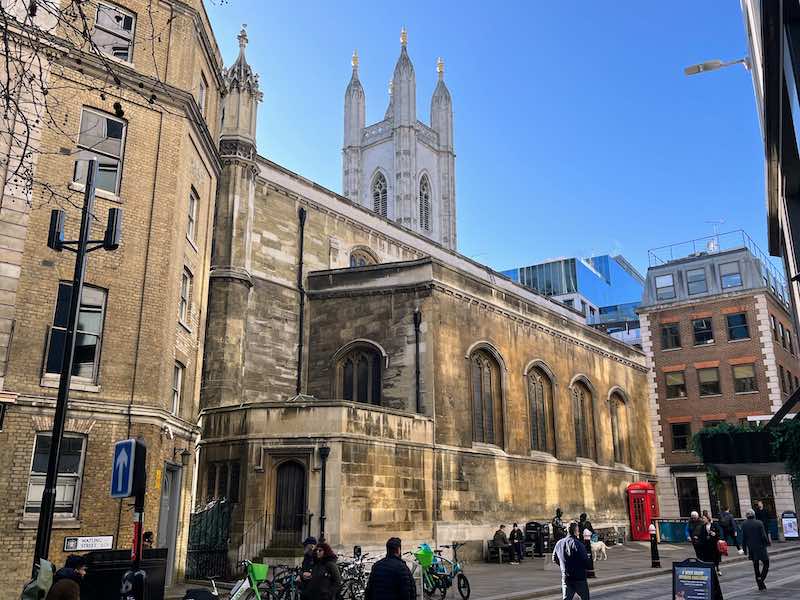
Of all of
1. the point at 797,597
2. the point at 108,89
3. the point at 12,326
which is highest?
the point at 108,89

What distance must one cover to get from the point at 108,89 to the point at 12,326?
5.84 meters

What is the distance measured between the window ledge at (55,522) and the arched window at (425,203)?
61.0 meters

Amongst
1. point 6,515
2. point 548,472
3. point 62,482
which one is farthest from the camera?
point 548,472

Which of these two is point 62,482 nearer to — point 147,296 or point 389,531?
point 147,296

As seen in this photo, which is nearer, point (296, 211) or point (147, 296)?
point (147, 296)

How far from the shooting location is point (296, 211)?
97.1 ft

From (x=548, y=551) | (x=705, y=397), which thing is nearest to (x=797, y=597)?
(x=548, y=551)

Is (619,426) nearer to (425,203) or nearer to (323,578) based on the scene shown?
(323,578)

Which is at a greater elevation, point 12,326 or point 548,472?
point 12,326

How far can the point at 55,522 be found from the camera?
1375 cm

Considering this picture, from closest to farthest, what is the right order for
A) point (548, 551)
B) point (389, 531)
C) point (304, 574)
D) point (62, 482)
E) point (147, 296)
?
point (304, 574)
point (62, 482)
point (147, 296)
point (389, 531)
point (548, 551)

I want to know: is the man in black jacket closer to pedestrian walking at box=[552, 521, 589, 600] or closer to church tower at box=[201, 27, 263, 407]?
pedestrian walking at box=[552, 521, 589, 600]

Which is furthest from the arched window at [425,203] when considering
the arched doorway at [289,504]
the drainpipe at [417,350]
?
the arched doorway at [289,504]

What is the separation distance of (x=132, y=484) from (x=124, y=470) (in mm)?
242
